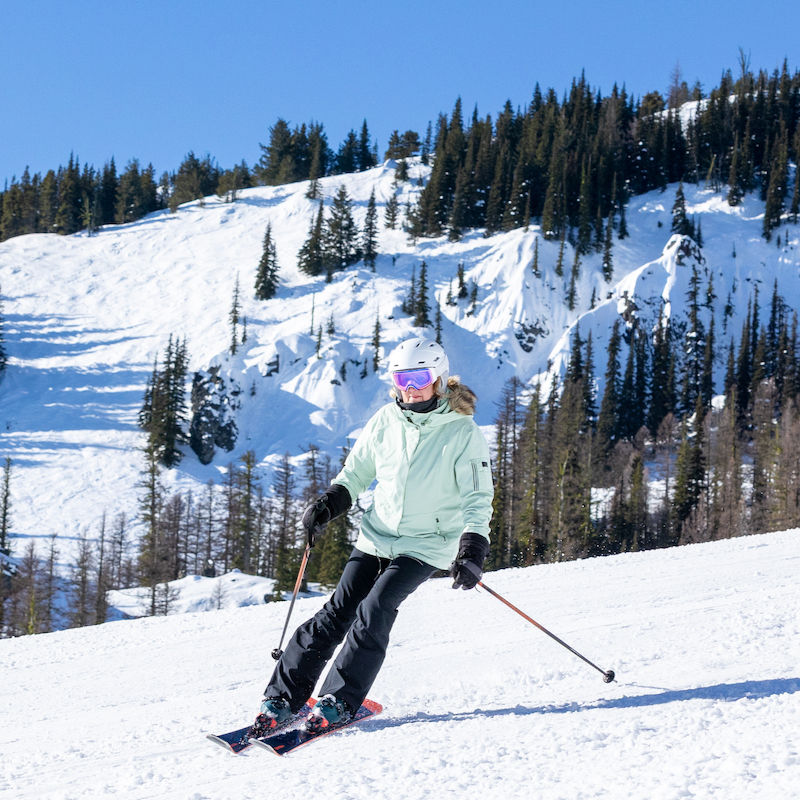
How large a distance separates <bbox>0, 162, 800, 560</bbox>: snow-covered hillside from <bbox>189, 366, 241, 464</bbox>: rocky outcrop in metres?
0.92

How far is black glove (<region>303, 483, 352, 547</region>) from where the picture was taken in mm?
3734

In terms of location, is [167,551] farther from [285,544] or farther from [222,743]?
[222,743]

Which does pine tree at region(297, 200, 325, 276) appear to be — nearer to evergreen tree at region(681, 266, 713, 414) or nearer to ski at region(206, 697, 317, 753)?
evergreen tree at region(681, 266, 713, 414)

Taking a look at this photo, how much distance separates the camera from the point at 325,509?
150 inches

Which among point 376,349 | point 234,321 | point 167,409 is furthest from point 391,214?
point 167,409

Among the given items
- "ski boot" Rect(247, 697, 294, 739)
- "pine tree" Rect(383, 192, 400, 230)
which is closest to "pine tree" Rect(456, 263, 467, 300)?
"pine tree" Rect(383, 192, 400, 230)

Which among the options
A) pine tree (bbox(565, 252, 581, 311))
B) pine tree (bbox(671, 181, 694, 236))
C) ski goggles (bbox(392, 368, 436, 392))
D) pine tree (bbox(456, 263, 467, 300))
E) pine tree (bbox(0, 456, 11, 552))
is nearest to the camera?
ski goggles (bbox(392, 368, 436, 392))

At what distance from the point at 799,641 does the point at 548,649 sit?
63.3 inches

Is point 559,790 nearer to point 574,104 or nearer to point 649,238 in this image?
point 649,238

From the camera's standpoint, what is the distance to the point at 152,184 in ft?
369

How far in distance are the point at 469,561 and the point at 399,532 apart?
0.45m

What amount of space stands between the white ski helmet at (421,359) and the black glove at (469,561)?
844 mm

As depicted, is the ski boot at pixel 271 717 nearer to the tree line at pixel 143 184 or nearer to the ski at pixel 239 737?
the ski at pixel 239 737

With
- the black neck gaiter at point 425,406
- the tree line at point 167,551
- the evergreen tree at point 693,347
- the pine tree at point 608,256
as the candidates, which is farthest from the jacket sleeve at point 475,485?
the pine tree at point 608,256
